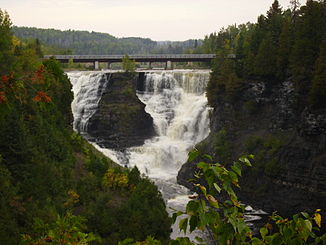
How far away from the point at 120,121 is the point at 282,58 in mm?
24782

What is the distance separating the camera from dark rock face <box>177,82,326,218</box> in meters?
35.9

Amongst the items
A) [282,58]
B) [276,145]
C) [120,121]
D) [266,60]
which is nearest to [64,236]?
[276,145]

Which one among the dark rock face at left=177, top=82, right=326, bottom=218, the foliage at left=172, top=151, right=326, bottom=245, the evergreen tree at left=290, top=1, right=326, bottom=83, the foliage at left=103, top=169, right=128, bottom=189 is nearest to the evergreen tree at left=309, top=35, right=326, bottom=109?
the dark rock face at left=177, top=82, right=326, bottom=218

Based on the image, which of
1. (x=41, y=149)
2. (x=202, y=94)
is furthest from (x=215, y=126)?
(x=41, y=149)

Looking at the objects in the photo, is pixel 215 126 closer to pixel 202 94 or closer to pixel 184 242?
pixel 202 94

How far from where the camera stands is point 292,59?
41.7 metres

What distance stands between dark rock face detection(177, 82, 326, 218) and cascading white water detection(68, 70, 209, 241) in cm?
453

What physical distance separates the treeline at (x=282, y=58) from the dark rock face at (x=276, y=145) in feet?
4.10

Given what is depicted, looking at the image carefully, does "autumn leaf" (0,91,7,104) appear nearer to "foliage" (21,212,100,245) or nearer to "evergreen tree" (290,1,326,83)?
"foliage" (21,212,100,245)

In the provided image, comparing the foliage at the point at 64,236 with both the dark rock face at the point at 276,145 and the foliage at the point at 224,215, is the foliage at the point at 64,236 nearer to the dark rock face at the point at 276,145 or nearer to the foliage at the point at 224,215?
the foliage at the point at 224,215

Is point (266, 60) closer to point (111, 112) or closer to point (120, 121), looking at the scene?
point (120, 121)

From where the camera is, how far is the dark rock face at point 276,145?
118 feet

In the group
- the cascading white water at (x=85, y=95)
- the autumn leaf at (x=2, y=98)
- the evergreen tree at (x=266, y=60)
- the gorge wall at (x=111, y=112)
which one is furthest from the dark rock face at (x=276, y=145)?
the autumn leaf at (x=2, y=98)

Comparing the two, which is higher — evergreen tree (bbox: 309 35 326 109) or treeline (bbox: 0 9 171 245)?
evergreen tree (bbox: 309 35 326 109)
